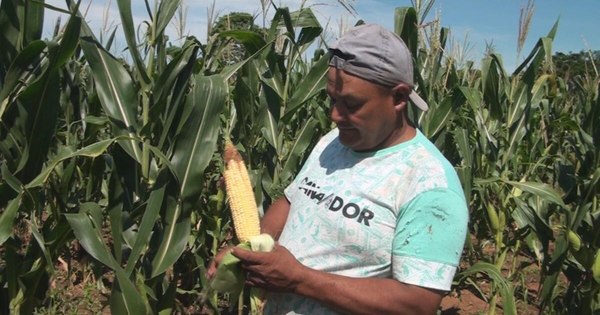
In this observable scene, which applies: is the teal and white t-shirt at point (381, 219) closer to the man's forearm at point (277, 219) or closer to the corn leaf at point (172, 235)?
the man's forearm at point (277, 219)

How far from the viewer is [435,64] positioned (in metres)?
5.02

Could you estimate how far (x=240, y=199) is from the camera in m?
2.12

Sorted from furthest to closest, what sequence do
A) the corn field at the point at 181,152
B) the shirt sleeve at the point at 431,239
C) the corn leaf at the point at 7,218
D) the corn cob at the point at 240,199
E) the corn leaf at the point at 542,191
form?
the corn leaf at the point at 542,191 < the corn field at the point at 181,152 < the corn leaf at the point at 7,218 < the corn cob at the point at 240,199 < the shirt sleeve at the point at 431,239

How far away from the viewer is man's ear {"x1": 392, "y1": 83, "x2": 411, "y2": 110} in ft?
6.41

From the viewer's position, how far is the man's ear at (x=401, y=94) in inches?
76.9

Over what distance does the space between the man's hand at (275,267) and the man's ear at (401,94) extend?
57 cm

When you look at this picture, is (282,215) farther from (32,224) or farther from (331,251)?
(32,224)

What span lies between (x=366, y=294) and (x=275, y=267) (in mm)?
271

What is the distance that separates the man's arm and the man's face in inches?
17.0

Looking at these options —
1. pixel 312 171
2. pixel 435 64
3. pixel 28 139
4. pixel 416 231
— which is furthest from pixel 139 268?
pixel 435 64

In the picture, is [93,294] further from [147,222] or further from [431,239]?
Answer: [431,239]

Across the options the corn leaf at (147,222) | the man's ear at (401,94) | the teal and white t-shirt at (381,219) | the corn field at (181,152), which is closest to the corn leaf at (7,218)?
the corn field at (181,152)

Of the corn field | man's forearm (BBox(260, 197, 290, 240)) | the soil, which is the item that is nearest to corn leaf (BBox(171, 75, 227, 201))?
the corn field

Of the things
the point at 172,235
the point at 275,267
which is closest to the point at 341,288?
the point at 275,267
